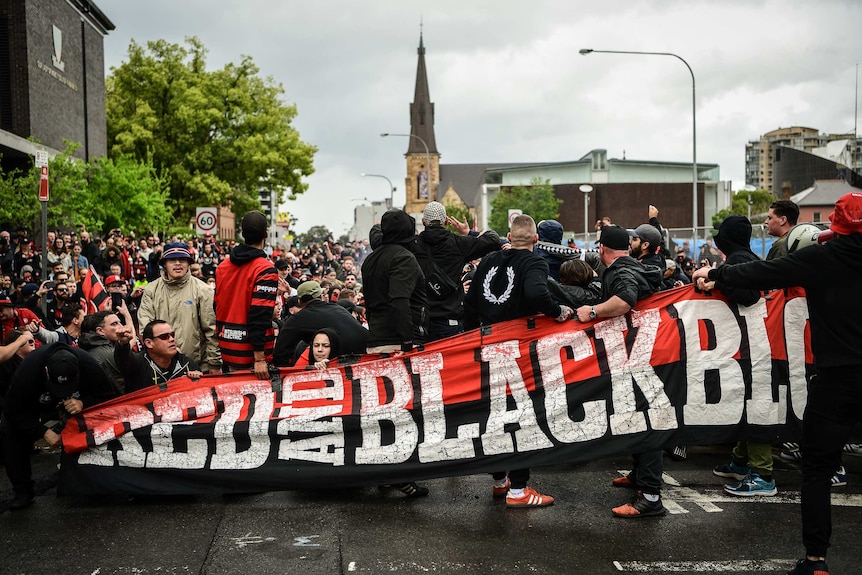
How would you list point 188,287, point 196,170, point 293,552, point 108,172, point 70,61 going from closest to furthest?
point 293,552
point 188,287
point 108,172
point 70,61
point 196,170

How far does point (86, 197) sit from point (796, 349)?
68.7 feet

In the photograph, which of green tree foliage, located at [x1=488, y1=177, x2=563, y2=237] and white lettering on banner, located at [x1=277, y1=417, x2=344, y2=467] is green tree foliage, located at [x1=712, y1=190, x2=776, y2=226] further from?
white lettering on banner, located at [x1=277, y1=417, x2=344, y2=467]

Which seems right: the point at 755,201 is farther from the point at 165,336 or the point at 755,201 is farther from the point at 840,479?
the point at 165,336

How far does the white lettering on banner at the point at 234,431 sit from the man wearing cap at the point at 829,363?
11.6ft

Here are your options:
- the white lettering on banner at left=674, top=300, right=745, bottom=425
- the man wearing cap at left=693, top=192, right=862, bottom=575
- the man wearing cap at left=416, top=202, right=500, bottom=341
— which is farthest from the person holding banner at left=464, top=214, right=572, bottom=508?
the man wearing cap at left=693, top=192, right=862, bottom=575

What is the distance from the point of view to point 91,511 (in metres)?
5.93

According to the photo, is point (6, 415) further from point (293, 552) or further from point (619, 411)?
point (619, 411)

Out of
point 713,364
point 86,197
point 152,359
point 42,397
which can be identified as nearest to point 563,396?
point 713,364

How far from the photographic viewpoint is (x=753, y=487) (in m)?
6.12

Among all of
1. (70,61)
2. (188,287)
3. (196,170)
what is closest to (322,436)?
(188,287)

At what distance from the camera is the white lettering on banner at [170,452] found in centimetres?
605

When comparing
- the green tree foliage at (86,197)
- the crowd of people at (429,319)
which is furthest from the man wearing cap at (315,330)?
the green tree foliage at (86,197)

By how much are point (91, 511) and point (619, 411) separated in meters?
3.78

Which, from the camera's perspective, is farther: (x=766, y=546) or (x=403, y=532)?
(x=403, y=532)
